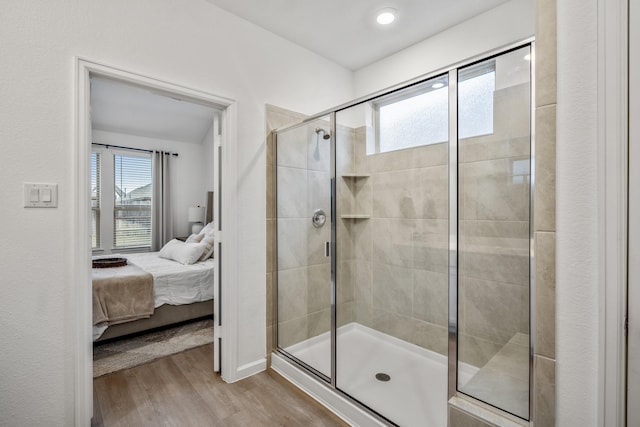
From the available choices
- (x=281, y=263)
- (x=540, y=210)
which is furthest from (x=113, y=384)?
(x=540, y=210)

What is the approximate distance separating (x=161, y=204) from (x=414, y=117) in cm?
456

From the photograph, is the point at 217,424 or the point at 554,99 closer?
the point at 554,99

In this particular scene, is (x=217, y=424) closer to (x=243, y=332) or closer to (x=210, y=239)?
(x=243, y=332)

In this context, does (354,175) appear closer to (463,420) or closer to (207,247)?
(463,420)

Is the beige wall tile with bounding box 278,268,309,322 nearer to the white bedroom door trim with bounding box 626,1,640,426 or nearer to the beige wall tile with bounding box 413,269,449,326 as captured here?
the beige wall tile with bounding box 413,269,449,326

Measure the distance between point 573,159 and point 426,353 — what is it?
6.32ft

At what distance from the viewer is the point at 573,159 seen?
94 centimetres

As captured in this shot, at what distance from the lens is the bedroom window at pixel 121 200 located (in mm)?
4797

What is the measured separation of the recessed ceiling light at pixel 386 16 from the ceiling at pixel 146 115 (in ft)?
8.48

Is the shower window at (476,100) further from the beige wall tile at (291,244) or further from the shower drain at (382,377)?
the shower drain at (382,377)

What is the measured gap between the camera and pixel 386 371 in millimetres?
2225

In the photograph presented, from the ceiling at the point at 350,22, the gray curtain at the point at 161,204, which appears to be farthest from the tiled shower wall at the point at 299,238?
the gray curtain at the point at 161,204

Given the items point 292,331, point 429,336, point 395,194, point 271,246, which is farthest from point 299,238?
point 429,336

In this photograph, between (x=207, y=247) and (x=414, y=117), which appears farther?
(x=207, y=247)
